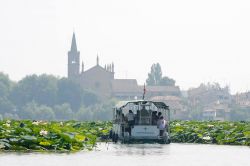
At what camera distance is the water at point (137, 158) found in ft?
88.3

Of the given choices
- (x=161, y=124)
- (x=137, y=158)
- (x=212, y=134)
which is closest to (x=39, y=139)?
(x=137, y=158)

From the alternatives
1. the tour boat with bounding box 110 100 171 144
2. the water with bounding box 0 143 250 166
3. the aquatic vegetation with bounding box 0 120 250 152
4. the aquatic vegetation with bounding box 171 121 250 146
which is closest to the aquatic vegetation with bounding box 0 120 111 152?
the aquatic vegetation with bounding box 0 120 250 152

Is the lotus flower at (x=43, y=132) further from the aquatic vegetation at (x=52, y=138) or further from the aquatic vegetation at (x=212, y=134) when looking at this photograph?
the aquatic vegetation at (x=212, y=134)

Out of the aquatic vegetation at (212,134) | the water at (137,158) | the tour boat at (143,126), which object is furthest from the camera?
the aquatic vegetation at (212,134)

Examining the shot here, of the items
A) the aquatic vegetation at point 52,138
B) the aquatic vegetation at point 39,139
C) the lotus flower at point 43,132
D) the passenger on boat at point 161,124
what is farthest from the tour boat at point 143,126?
the lotus flower at point 43,132

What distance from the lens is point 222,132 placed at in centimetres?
4481

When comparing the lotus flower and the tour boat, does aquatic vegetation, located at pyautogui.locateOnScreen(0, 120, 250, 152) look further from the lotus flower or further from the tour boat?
the tour boat

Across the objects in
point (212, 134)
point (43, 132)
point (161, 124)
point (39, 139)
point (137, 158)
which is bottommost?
point (137, 158)

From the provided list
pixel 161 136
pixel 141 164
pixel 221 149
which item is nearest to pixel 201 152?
pixel 221 149

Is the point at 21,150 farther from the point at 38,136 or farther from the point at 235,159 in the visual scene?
the point at 235,159

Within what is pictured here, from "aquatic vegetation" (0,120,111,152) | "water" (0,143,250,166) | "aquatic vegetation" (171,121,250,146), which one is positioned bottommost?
"water" (0,143,250,166)

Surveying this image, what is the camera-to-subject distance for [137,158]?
29.7 m

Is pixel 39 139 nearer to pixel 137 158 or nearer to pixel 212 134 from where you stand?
pixel 137 158

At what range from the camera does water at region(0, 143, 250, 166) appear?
26.9m
